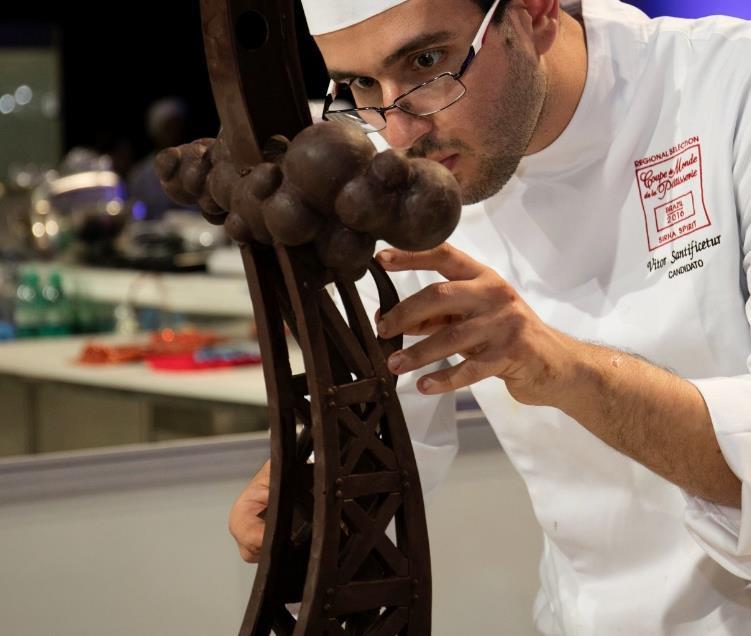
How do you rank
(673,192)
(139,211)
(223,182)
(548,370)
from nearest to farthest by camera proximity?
(223,182)
(548,370)
(673,192)
(139,211)

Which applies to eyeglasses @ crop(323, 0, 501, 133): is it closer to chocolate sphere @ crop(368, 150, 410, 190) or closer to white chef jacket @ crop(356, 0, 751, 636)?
white chef jacket @ crop(356, 0, 751, 636)

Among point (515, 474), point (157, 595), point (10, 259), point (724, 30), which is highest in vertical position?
point (10, 259)

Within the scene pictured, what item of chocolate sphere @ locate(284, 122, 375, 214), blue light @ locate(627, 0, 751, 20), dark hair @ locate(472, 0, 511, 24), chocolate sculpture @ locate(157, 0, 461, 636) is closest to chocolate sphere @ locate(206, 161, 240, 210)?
chocolate sculpture @ locate(157, 0, 461, 636)

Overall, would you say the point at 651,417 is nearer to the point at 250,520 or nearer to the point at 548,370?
the point at 548,370

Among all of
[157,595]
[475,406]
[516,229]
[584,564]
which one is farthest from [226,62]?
[475,406]

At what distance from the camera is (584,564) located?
1.57 meters

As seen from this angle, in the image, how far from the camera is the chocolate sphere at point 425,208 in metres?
0.83

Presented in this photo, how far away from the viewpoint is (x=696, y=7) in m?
4.09

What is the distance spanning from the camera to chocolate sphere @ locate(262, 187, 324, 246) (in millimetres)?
841

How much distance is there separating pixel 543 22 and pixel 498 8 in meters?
0.10

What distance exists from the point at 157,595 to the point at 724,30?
1198mm

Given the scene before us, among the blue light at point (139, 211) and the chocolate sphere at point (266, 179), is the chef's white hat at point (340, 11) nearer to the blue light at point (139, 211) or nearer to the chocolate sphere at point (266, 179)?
the chocolate sphere at point (266, 179)

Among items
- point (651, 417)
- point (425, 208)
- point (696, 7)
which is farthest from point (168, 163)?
point (696, 7)

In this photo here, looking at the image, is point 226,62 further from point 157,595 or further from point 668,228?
point 157,595
